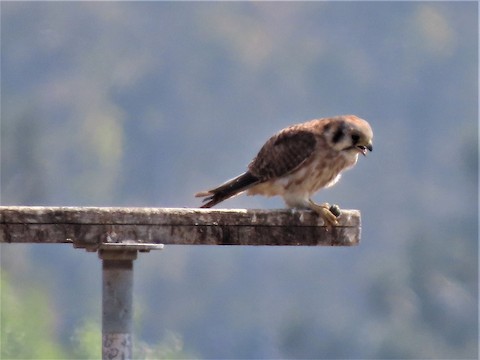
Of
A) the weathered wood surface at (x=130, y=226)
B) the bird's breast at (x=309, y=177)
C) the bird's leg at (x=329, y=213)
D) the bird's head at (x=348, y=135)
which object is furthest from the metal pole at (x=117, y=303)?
the bird's head at (x=348, y=135)

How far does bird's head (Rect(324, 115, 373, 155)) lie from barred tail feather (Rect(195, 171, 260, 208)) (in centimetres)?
41

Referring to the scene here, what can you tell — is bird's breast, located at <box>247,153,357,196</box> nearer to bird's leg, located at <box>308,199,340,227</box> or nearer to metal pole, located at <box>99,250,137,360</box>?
bird's leg, located at <box>308,199,340,227</box>

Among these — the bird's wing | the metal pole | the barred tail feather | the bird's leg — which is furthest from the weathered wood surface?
the bird's wing

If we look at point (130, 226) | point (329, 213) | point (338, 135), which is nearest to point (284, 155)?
point (338, 135)

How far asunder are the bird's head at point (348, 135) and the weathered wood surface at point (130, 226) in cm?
134

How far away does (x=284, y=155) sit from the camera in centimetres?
848

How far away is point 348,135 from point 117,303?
6.03 feet

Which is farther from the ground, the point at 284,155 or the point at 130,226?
the point at 284,155

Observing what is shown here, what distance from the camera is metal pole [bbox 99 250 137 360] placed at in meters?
7.04

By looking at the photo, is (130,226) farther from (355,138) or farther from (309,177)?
(355,138)

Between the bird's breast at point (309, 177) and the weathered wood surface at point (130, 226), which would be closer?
the weathered wood surface at point (130, 226)

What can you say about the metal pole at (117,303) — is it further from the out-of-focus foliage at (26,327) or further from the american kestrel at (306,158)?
the out-of-focus foliage at (26,327)

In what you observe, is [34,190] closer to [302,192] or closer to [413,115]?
[413,115]

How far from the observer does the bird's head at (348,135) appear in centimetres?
845
